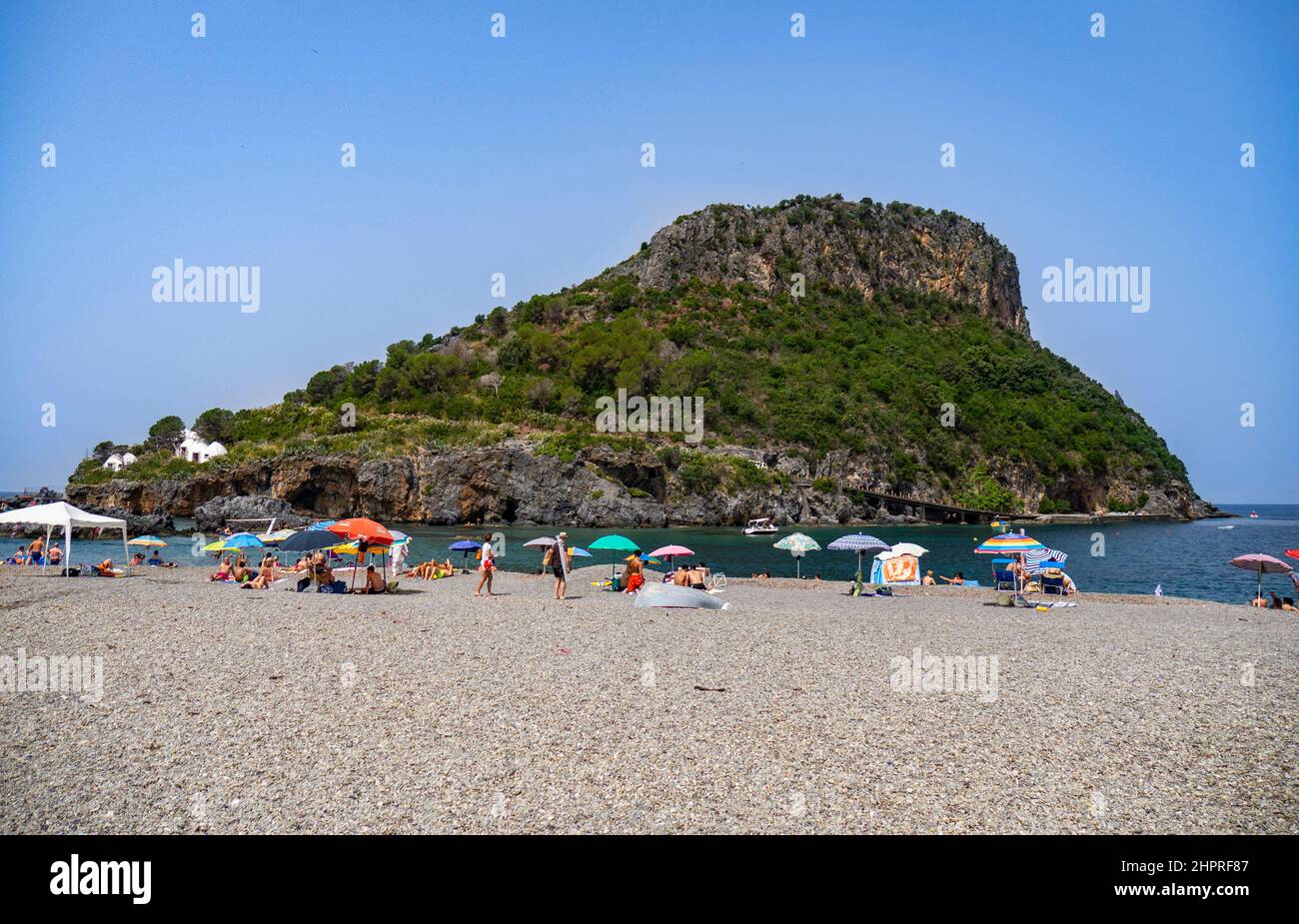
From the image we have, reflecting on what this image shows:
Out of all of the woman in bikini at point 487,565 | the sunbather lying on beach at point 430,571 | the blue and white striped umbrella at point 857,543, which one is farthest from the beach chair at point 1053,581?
the sunbather lying on beach at point 430,571

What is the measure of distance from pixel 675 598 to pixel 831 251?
13486 centimetres

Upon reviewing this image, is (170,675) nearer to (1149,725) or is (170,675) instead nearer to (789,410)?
(1149,725)

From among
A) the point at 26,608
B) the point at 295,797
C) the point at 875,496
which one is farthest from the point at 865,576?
the point at 875,496

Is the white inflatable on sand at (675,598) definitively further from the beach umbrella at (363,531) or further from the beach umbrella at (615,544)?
the beach umbrella at (363,531)

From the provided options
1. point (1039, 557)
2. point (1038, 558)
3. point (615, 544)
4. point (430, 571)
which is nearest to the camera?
point (1039, 557)

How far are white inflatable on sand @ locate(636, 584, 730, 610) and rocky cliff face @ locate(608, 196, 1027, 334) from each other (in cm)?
11998

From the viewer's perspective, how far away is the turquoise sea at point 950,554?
132 feet

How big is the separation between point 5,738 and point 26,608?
A: 10885 mm

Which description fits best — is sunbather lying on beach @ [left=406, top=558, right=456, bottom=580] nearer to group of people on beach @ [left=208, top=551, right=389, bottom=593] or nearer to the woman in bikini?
group of people on beach @ [left=208, top=551, right=389, bottom=593]

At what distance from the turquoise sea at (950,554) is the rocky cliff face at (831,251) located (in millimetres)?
69352

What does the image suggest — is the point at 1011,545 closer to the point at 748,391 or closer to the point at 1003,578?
the point at 1003,578

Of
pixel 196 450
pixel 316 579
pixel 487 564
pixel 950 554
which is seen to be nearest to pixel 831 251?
pixel 950 554

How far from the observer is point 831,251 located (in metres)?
145
